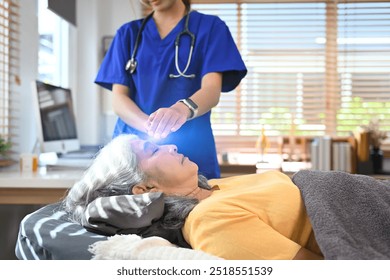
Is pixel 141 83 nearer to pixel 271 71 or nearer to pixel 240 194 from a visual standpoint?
pixel 240 194

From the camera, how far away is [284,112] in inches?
115

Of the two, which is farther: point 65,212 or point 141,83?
point 141,83

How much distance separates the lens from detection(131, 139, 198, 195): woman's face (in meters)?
0.89

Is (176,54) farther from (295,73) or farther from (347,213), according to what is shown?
(295,73)

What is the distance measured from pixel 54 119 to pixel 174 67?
834 mm

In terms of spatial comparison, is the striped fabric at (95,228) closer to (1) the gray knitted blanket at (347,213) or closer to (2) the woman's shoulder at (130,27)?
(1) the gray knitted blanket at (347,213)

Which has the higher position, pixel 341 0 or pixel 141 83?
pixel 341 0

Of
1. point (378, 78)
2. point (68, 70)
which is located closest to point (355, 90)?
point (378, 78)

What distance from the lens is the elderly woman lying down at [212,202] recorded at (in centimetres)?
74

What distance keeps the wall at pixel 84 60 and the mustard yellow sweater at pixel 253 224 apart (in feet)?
2.43

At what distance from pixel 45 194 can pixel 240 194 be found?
79 centimetres

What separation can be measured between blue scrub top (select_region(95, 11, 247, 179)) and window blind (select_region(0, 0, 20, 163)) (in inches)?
22.1

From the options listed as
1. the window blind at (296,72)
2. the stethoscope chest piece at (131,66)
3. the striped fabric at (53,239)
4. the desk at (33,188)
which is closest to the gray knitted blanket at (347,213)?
the striped fabric at (53,239)
